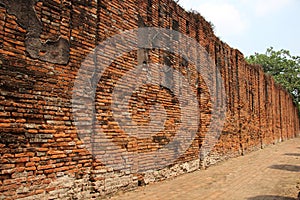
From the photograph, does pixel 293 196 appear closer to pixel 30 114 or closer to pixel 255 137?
pixel 30 114

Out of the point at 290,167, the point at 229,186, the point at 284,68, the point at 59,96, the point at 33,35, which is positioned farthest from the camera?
the point at 284,68

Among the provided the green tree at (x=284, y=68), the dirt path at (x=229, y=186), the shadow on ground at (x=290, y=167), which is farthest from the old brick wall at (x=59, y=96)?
the green tree at (x=284, y=68)

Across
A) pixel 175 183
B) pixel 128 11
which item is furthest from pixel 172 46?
pixel 175 183

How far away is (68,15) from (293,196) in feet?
17.7

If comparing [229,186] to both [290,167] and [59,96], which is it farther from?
[59,96]

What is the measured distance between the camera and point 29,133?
13.4ft

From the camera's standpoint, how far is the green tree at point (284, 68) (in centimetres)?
3550

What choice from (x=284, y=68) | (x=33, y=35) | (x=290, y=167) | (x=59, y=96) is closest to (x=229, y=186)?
(x=290, y=167)

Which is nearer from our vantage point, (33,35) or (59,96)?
(33,35)

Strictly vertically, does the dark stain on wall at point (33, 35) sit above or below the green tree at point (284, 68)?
below

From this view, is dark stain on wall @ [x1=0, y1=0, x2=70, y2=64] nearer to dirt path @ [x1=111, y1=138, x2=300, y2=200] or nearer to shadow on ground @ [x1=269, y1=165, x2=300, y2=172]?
dirt path @ [x1=111, y1=138, x2=300, y2=200]

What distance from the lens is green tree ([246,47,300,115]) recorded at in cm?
3550

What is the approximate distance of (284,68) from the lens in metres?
37.2

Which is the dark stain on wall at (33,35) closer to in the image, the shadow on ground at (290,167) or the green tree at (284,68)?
the shadow on ground at (290,167)
